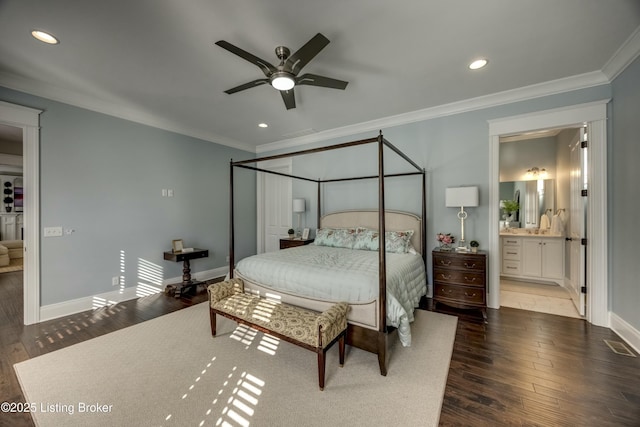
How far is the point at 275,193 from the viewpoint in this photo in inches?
240

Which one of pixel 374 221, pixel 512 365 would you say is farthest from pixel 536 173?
pixel 512 365

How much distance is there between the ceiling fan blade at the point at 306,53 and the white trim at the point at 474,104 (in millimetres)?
2517

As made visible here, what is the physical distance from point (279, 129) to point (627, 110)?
4629mm

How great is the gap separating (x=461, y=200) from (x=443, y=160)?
2.55 feet

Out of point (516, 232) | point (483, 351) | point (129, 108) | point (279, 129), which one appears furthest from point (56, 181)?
point (516, 232)

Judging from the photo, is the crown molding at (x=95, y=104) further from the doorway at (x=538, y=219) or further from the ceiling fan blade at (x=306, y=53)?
the doorway at (x=538, y=219)

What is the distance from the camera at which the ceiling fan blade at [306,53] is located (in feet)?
6.22

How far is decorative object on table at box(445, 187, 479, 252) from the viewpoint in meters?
3.43

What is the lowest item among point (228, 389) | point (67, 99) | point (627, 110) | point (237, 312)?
point (228, 389)

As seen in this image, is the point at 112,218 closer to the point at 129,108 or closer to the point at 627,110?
the point at 129,108

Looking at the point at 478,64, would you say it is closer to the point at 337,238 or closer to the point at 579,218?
the point at 579,218

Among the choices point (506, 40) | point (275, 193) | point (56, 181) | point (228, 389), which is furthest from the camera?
point (275, 193)

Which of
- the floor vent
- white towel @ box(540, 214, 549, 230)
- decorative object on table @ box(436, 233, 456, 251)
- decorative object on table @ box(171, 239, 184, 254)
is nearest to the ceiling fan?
decorative object on table @ box(436, 233, 456, 251)

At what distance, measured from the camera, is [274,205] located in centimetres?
611
